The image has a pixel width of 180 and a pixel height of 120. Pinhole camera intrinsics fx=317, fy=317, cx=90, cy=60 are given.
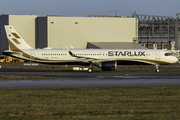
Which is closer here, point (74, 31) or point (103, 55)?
point (103, 55)

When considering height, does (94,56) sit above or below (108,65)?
above

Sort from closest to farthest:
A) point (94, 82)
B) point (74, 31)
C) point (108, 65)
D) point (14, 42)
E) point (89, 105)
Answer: point (89, 105) < point (94, 82) < point (108, 65) < point (14, 42) < point (74, 31)

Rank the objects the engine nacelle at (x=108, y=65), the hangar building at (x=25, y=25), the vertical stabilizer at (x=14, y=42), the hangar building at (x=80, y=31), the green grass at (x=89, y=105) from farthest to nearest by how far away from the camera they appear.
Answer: the hangar building at (x=25, y=25), the hangar building at (x=80, y=31), the vertical stabilizer at (x=14, y=42), the engine nacelle at (x=108, y=65), the green grass at (x=89, y=105)

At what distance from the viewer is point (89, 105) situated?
17906 mm

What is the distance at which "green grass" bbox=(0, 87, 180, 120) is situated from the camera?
14617 millimetres

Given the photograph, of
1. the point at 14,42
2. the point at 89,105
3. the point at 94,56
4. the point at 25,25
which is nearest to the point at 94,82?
the point at 89,105

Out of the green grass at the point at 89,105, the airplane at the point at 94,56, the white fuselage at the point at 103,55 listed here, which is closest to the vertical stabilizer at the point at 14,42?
the airplane at the point at 94,56

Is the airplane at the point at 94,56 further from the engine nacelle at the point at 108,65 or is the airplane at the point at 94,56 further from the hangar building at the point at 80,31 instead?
the hangar building at the point at 80,31

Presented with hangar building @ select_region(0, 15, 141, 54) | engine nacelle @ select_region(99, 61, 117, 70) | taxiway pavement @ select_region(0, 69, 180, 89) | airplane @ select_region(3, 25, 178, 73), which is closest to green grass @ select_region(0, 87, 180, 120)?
taxiway pavement @ select_region(0, 69, 180, 89)

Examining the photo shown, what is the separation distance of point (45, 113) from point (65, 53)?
1510 inches

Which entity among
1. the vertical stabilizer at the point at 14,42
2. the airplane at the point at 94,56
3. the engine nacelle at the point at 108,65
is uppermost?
the vertical stabilizer at the point at 14,42

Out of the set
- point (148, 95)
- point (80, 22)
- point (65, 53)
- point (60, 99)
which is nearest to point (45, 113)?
point (60, 99)

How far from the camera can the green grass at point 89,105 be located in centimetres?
1462

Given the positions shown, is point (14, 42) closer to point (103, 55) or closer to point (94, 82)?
point (103, 55)
